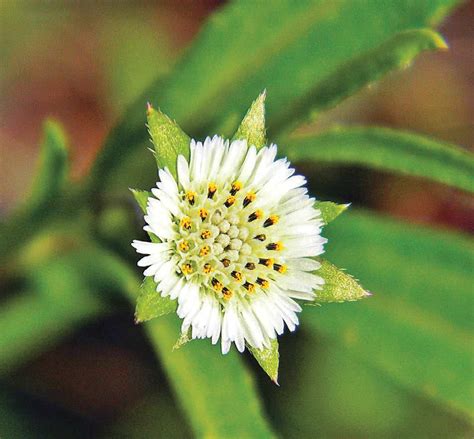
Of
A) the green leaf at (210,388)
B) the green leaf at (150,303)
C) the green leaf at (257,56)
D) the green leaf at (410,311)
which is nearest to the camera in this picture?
the green leaf at (150,303)

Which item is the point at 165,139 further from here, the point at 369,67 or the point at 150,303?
the point at 369,67

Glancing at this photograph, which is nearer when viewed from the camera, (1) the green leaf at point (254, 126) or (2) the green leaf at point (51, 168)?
(1) the green leaf at point (254, 126)

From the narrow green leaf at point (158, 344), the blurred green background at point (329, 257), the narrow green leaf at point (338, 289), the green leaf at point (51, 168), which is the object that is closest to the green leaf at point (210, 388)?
the narrow green leaf at point (158, 344)

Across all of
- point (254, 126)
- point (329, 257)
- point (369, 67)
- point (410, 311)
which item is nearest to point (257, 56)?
point (369, 67)

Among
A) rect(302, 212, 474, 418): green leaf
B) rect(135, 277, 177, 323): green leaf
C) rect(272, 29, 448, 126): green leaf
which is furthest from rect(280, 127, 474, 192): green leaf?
rect(135, 277, 177, 323): green leaf

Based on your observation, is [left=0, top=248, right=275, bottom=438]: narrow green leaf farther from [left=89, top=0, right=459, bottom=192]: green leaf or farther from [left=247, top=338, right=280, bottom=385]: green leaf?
[left=247, top=338, right=280, bottom=385]: green leaf

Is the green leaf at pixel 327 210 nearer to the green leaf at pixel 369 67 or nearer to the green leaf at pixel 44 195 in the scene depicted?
the green leaf at pixel 369 67

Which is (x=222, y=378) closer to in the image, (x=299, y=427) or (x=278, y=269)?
(x=278, y=269)
